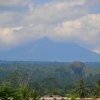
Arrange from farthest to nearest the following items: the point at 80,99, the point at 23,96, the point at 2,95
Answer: the point at 80,99 < the point at 23,96 < the point at 2,95

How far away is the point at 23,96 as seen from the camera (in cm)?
A: 6894

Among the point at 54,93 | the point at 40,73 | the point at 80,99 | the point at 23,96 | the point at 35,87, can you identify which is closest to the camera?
the point at 23,96

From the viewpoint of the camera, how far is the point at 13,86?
12300 cm

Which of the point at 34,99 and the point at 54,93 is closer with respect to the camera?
the point at 34,99

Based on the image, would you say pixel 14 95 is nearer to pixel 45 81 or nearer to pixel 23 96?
pixel 23 96

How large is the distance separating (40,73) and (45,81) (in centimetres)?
5577

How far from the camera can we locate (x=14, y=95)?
167 ft

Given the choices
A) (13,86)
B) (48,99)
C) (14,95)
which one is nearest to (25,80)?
(13,86)

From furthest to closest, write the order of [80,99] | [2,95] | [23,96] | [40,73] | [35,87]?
[40,73] < [35,87] < [80,99] < [23,96] < [2,95]

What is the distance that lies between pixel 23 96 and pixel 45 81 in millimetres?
74397

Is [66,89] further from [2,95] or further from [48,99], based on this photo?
[2,95]

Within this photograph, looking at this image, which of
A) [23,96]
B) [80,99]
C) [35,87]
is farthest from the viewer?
[35,87]

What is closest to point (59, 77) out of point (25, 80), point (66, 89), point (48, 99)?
point (25, 80)

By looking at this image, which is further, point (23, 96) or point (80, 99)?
point (80, 99)
